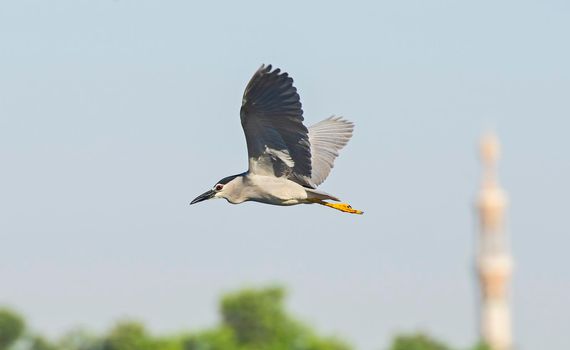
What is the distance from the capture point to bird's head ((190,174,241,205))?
29078 mm

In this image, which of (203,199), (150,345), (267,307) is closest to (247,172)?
(203,199)

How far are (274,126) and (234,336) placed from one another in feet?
329

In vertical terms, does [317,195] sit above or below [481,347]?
below

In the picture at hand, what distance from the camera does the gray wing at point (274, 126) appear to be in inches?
1124

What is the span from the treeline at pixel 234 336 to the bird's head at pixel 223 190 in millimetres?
86117

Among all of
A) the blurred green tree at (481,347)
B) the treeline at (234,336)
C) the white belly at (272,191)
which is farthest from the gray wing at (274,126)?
the blurred green tree at (481,347)

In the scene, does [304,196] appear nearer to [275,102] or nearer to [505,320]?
[275,102]

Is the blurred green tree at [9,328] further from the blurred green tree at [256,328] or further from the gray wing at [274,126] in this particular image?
the gray wing at [274,126]

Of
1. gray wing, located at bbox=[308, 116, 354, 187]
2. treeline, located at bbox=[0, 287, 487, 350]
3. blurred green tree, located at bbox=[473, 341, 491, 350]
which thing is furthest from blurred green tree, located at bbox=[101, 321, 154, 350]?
gray wing, located at bbox=[308, 116, 354, 187]

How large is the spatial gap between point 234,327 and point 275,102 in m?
104

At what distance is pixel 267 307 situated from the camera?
13200cm

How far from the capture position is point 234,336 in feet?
422

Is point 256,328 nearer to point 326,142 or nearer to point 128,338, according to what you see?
point 128,338

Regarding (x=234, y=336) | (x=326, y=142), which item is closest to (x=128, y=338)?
(x=234, y=336)
